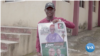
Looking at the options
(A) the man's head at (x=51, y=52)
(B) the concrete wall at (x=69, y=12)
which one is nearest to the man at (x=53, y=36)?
(A) the man's head at (x=51, y=52)

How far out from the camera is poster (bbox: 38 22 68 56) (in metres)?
1.86

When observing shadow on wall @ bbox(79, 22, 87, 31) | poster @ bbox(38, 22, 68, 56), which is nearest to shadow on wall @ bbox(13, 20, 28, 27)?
shadow on wall @ bbox(79, 22, 87, 31)

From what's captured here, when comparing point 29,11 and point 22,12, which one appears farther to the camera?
point 22,12

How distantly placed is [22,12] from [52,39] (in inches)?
193

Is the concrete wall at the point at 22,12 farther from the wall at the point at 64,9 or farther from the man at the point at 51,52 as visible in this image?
the man at the point at 51,52

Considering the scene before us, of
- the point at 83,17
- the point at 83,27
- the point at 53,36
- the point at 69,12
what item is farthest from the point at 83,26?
the point at 53,36

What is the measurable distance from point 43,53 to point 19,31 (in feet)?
11.6

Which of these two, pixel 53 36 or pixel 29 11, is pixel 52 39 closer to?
pixel 53 36

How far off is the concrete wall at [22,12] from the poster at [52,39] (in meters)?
4.00

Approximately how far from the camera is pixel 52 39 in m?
1.89

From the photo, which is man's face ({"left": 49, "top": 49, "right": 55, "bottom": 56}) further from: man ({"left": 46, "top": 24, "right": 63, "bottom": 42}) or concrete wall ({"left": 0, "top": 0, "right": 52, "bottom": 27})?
concrete wall ({"left": 0, "top": 0, "right": 52, "bottom": 27})

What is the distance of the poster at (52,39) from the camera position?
1863 millimetres

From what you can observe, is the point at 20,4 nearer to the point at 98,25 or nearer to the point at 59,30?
the point at 59,30

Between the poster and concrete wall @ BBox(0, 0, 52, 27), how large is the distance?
4000mm
